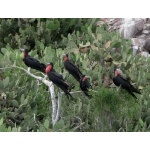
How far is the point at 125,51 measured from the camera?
8.16 m

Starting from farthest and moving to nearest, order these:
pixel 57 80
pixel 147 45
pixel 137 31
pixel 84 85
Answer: pixel 137 31 → pixel 147 45 → pixel 84 85 → pixel 57 80

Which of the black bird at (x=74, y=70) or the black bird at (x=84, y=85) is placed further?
the black bird at (x=74, y=70)

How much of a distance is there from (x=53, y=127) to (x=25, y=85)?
4.49ft

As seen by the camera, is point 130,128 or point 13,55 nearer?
point 130,128

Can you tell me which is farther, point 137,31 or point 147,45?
point 137,31

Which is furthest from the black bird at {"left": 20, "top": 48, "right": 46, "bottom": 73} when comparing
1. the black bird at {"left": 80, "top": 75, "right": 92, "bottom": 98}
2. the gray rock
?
the gray rock

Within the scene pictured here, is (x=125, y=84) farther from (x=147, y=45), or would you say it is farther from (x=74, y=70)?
(x=147, y=45)

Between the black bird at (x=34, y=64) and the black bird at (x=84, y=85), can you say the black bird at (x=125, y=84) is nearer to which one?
the black bird at (x=84, y=85)

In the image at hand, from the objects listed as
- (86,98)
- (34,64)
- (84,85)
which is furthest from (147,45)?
(84,85)

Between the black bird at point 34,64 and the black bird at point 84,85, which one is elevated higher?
the black bird at point 34,64

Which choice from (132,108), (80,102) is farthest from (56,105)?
(132,108)

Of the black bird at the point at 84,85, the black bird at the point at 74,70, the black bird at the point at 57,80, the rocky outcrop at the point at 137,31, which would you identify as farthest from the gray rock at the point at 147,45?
the black bird at the point at 57,80

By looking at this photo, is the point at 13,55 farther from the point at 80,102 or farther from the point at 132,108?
the point at 132,108

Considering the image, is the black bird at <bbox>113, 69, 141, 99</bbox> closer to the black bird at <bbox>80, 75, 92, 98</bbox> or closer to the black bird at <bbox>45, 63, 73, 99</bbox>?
the black bird at <bbox>80, 75, 92, 98</bbox>
